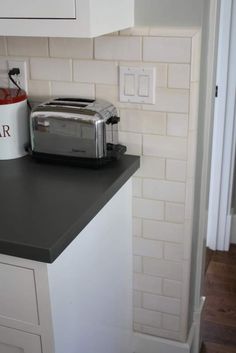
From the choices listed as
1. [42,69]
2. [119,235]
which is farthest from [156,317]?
[42,69]

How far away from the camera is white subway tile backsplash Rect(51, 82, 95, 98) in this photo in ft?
4.96

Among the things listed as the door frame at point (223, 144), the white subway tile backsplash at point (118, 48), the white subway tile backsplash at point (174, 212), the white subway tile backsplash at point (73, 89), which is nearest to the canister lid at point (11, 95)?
the white subway tile backsplash at point (73, 89)

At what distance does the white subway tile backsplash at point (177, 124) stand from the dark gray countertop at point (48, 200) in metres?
0.15

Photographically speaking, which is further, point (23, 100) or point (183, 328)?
point (183, 328)

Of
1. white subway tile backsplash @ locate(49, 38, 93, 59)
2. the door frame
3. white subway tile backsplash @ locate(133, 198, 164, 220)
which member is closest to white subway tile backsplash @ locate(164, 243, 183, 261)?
white subway tile backsplash @ locate(133, 198, 164, 220)

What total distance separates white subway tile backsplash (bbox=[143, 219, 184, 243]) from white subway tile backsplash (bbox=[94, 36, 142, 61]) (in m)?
0.55

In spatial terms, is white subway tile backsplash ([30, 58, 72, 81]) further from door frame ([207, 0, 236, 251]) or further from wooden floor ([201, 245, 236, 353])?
wooden floor ([201, 245, 236, 353])

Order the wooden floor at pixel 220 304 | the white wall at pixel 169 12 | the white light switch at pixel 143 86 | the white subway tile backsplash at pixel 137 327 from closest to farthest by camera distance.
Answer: the white wall at pixel 169 12
the white light switch at pixel 143 86
the white subway tile backsplash at pixel 137 327
the wooden floor at pixel 220 304

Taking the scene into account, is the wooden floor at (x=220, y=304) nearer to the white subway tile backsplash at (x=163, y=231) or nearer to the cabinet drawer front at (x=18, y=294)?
the white subway tile backsplash at (x=163, y=231)

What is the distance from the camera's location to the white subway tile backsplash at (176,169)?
4.92 ft

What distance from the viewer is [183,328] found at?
67.6 inches

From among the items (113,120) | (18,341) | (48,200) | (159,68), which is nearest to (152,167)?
(113,120)

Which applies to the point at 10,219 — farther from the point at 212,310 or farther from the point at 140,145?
the point at 212,310

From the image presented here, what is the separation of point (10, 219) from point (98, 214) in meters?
0.28
